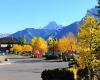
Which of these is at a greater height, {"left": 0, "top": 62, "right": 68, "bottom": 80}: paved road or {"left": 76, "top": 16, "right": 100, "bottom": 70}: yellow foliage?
{"left": 76, "top": 16, "right": 100, "bottom": 70}: yellow foliage

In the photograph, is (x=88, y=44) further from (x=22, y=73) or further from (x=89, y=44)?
(x=22, y=73)

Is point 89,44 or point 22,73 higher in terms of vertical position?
point 89,44

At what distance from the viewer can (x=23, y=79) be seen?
34156 mm

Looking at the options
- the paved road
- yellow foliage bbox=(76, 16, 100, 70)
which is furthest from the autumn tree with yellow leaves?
the paved road

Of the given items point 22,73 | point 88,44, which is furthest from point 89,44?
point 22,73

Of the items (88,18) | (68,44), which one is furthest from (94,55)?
(68,44)

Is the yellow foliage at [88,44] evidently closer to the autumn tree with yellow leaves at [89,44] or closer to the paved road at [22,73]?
the autumn tree with yellow leaves at [89,44]

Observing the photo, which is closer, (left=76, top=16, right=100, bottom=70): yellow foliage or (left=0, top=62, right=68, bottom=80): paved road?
(left=76, top=16, right=100, bottom=70): yellow foliage

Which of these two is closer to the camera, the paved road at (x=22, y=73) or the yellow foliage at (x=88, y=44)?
the yellow foliage at (x=88, y=44)

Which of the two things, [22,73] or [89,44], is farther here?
[22,73]

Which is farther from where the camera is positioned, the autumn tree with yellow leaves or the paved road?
the paved road

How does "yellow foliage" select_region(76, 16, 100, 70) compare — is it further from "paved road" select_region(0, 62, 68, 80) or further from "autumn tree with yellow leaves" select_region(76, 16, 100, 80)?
"paved road" select_region(0, 62, 68, 80)

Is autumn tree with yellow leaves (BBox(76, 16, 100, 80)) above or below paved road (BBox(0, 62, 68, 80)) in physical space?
above

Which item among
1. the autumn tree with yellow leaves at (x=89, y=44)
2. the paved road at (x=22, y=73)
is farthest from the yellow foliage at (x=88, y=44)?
the paved road at (x=22, y=73)
